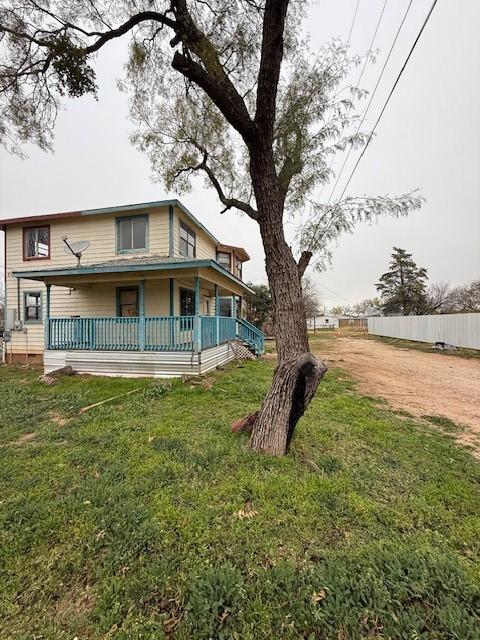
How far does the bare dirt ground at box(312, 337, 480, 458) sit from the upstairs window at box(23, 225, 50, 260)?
12.9 meters

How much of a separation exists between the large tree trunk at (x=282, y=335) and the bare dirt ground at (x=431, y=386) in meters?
2.67

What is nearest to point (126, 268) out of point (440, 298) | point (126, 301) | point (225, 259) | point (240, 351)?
point (126, 301)

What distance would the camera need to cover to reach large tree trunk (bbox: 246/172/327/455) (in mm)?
3561

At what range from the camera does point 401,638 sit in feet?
5.18

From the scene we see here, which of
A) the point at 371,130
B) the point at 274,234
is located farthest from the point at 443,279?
the point at 274,234

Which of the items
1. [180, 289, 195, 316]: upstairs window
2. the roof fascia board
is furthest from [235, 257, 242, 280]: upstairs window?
the roof fascia board

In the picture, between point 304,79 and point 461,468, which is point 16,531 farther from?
point 304,79

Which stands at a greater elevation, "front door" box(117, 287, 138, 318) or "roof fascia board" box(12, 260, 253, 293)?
"roof fascia board" box(12, 260, 253, 293)

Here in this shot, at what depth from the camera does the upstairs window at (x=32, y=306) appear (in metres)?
12.1

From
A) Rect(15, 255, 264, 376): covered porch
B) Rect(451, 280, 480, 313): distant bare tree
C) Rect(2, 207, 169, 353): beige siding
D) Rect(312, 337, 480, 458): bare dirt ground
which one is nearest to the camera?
Rect(312, 337, 480, 458): bare dirt ground

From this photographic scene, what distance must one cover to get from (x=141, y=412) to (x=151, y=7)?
6237 mm

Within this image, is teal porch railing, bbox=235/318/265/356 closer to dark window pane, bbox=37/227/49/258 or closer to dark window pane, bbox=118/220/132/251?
dark window pane, bbox=118/220/132/251

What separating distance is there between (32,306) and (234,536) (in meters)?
13.2

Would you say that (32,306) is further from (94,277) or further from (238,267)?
(238,267)
